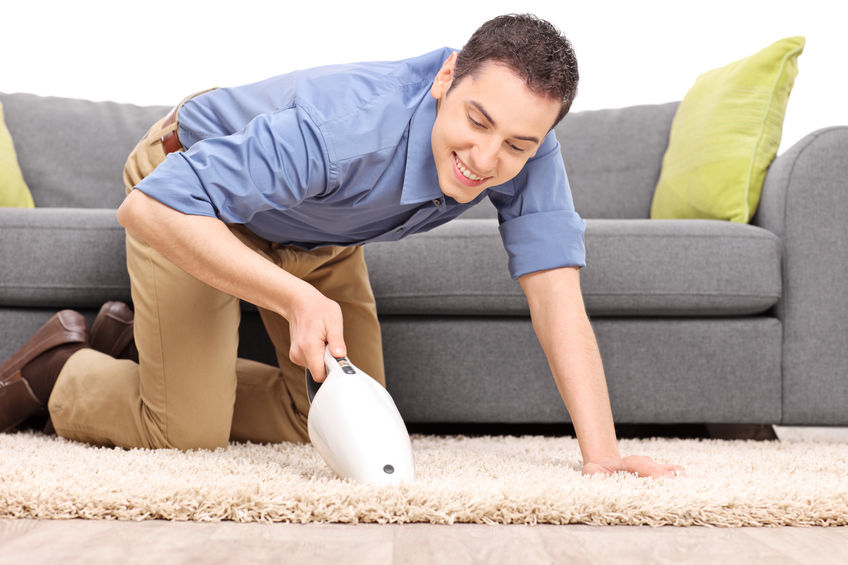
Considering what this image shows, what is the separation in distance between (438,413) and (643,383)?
1.42 feet

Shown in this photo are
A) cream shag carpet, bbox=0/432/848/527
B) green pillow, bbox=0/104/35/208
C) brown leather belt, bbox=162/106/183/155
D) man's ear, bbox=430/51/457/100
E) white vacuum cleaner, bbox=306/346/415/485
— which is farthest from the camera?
green pillow, bbox=0/104/35/208

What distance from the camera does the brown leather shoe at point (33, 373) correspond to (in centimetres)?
149

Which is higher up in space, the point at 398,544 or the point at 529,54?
the point at 529,54

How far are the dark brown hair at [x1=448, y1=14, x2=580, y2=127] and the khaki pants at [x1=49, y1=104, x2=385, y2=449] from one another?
1.77 feet

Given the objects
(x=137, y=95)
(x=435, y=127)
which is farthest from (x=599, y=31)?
(x=435, y=127)

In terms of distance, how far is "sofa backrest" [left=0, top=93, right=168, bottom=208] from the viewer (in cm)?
223

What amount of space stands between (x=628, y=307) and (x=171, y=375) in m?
0.91

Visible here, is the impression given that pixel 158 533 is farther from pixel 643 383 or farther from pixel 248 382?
pixel 643 383

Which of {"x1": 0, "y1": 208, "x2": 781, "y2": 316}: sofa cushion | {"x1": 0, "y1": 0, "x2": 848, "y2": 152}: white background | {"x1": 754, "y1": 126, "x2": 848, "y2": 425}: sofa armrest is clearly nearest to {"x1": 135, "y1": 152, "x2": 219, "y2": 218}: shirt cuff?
{"x1": 0, "y1": 208, "x2": 781, "y2": 316}: sofa cushion

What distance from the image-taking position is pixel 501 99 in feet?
3.34

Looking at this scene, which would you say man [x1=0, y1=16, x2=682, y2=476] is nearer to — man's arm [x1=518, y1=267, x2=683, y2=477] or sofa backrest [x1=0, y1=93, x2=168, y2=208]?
man's arm [x1=518, y1=267, x2=683, y2=477]

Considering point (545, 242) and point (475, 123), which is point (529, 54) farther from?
point (545, 242)

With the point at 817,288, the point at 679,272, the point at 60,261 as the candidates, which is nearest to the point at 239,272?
the point at 60,261

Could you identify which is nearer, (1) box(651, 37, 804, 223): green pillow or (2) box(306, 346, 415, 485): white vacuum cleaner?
(2) box(306, 346, 415, 485): white vacuum cleaner
